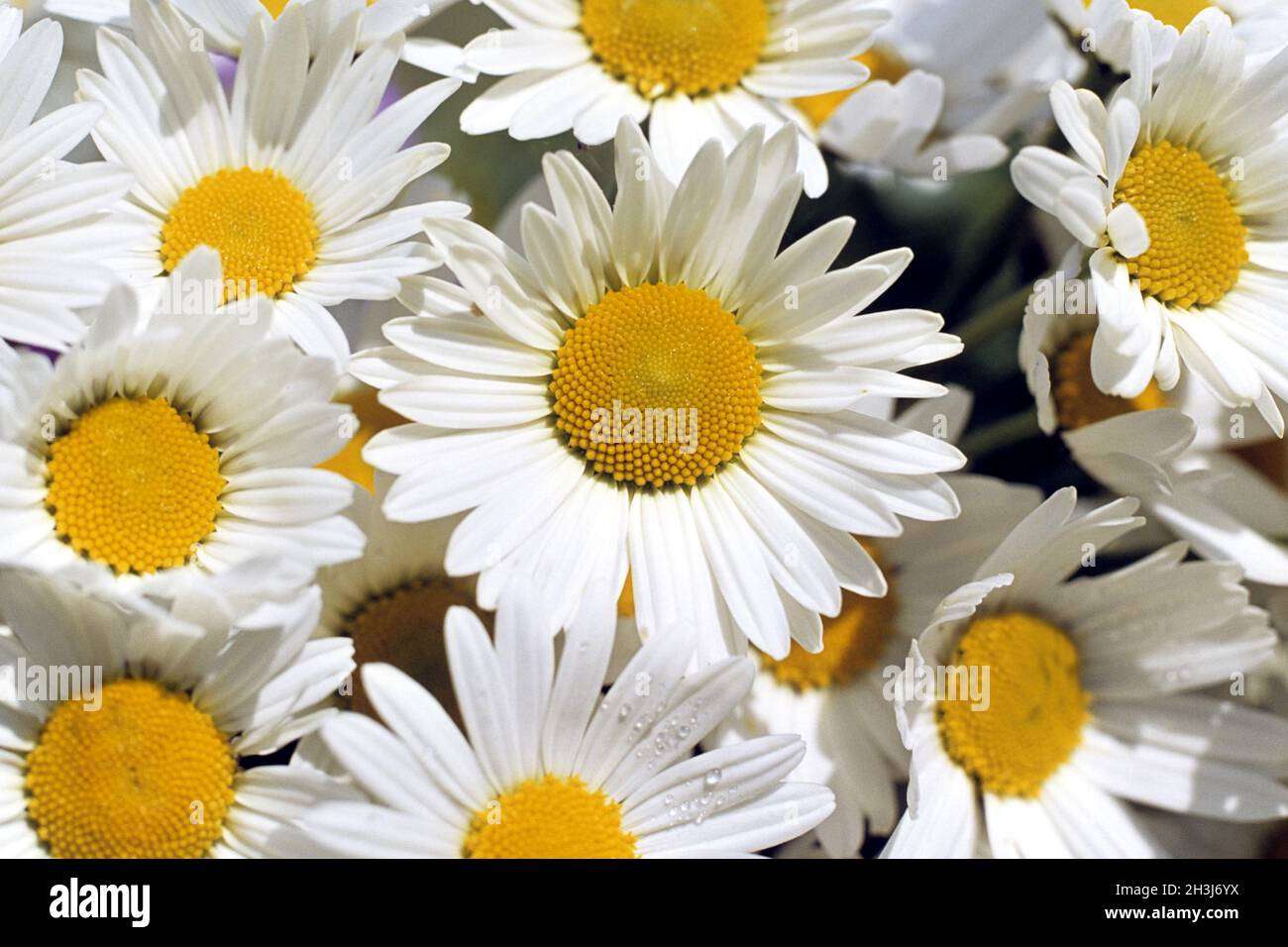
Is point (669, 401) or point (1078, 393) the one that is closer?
point (669, 401)

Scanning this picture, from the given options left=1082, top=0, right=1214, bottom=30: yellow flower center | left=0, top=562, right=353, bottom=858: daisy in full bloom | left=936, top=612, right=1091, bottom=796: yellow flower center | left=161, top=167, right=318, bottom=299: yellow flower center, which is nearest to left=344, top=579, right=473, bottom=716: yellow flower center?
left=0, top=562, right=353, bottom=858: daisy in full bloom

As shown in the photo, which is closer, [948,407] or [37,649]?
[37,649]

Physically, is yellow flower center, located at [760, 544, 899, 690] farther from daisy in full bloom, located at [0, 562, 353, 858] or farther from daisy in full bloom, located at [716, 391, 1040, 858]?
daisy in full bloom, located at [0, 562, 353, 858]

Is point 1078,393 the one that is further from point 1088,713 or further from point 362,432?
point 362,432

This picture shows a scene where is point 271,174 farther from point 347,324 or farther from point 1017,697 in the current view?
point 1017,697

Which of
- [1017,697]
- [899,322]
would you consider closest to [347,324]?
[899,322]

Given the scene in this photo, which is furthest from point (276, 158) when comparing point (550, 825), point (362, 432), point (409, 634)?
point (550, 825)
